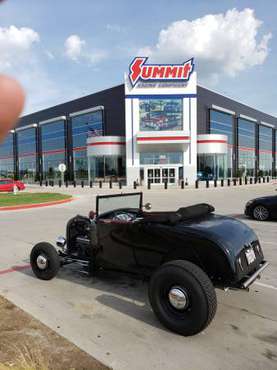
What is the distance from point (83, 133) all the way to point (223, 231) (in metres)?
50.1

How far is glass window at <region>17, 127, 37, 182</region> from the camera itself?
6569 centimetres

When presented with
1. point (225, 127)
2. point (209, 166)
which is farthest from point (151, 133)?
point (225, 127)

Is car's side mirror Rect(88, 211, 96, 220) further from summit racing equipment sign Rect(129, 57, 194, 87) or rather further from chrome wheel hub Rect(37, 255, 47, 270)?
summit racing equipment sign Rect(129, 57, 194, 87)

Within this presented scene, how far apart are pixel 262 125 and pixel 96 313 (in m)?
71.1

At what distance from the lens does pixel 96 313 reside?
4.18 m

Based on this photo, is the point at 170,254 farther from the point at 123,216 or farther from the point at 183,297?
the point at 123,216

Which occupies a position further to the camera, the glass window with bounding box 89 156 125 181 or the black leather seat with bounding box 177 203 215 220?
the glass window with bounding box 89 156 125 181

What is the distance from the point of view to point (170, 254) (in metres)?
4.18

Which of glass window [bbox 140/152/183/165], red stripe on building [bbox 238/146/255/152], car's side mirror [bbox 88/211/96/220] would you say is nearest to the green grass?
car's side mirror [bbox 88/211/96/220]

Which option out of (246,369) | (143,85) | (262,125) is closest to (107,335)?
(246,369)

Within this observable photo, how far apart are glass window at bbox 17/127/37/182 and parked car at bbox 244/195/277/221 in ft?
182

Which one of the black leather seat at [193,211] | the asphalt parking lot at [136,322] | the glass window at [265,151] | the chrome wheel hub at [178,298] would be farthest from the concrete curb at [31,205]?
the glass window at [265,151]

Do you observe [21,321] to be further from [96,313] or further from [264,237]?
[264,237]

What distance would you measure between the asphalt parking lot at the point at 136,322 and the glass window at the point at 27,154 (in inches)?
2367
